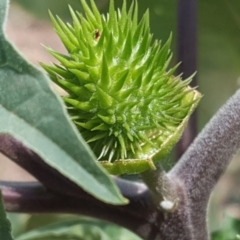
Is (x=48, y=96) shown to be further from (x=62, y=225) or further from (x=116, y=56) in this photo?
(x=62, y=225)

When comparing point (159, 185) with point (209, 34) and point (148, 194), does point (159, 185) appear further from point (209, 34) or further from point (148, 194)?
point (209, 34)

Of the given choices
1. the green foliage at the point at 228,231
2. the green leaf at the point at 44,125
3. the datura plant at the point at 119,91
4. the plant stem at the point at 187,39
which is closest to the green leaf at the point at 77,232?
the green foliage at the point at 228,231

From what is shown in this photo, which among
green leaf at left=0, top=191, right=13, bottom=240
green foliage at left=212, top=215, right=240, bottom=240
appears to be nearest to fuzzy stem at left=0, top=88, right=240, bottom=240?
green leaf at left=0, top=191, right=13, bottom=240

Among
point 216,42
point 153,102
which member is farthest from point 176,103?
point 216,42

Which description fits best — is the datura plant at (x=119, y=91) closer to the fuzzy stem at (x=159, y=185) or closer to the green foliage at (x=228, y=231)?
the fuzzy stem at (x=159, y=185)

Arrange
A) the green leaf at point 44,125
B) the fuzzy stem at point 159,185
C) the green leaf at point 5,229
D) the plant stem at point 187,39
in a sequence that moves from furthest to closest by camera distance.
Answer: the plant stem at point 187,39, the fuzzy stem at point 159,185, the green leaf at point 5,229, the green leaf at point 44,125

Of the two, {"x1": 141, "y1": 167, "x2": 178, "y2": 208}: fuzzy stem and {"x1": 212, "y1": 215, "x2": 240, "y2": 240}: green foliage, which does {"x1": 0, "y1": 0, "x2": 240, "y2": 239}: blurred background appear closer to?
{"x1": 212, "y1": 215, "x2": 240, "y2": 240}: green foliage
